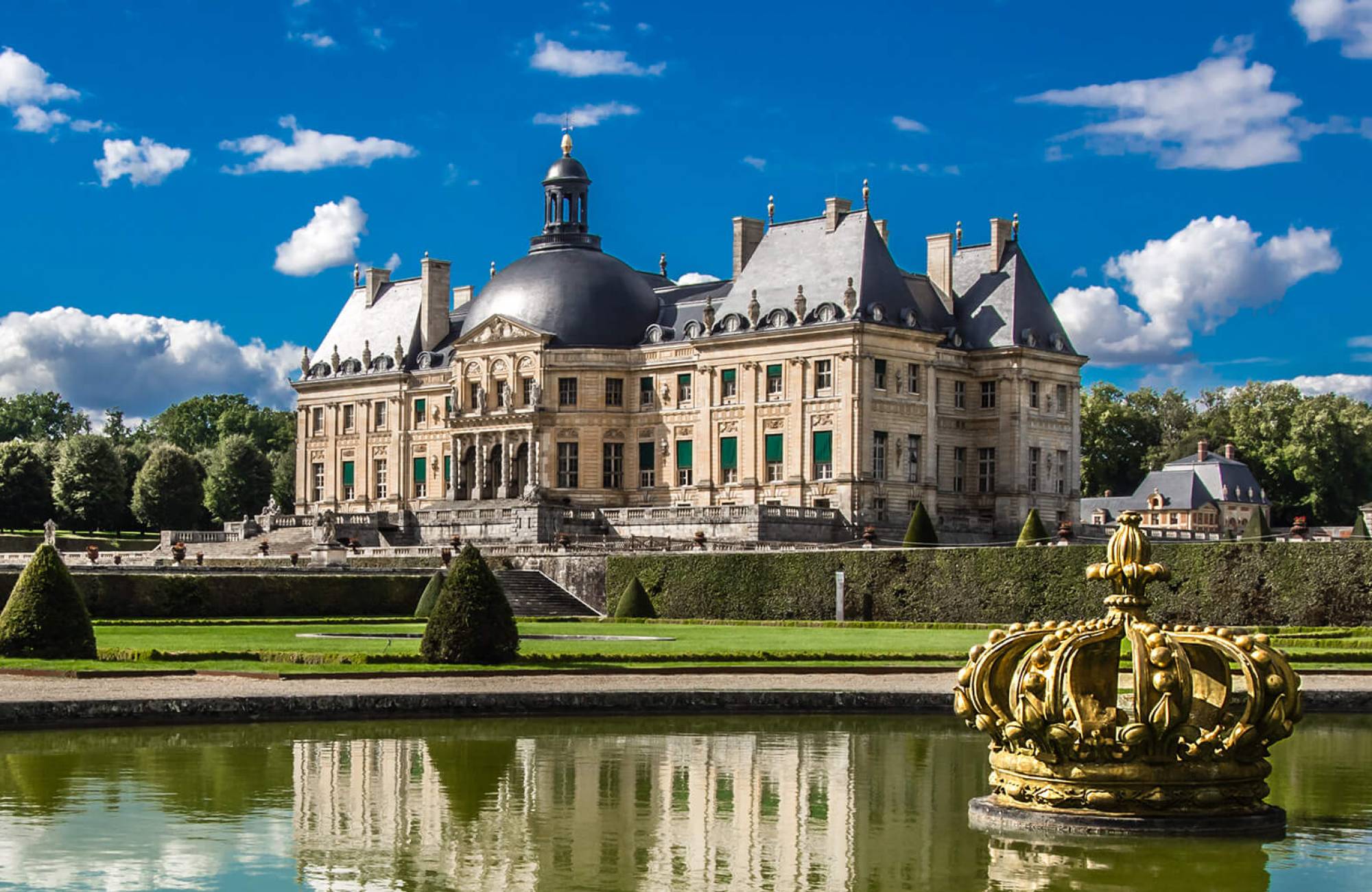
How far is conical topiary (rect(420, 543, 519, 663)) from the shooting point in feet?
95.3

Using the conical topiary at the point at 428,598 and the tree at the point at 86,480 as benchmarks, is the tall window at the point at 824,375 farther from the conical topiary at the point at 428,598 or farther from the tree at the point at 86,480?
the tree at the point at 86,480

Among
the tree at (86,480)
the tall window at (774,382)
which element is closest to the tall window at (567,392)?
the tall window at (774,382)

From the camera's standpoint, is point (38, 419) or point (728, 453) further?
point (38, 419)

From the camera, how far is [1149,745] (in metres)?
14.3

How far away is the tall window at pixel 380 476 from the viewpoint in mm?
82500

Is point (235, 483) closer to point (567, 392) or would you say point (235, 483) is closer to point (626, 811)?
point (567, 392)

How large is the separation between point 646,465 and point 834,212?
11607 mm

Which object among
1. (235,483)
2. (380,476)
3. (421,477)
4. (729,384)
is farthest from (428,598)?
(235,483)

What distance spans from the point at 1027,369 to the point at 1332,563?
33203 millimetres

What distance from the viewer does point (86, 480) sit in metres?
94.8

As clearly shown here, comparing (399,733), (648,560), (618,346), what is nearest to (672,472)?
(618,346)

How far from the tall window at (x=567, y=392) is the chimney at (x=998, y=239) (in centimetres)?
1589

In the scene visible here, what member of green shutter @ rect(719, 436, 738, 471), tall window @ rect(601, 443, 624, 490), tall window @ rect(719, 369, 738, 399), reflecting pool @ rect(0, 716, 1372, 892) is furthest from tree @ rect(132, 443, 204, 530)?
reflecting pool @ rect(0, 716, 1372, 892)

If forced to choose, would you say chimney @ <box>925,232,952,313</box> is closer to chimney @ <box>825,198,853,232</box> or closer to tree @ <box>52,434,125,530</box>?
chimney @ <box>825,198,853,232</box>
